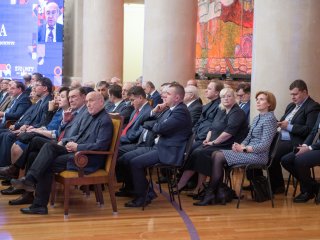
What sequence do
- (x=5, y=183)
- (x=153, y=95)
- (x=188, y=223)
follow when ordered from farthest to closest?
1. (x=153, y=95)
2. (x=5, y=183)
3. (x=188, y=223)

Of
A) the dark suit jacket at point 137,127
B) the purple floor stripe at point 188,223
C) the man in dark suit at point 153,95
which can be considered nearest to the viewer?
the purple floor stripe at point 188,223

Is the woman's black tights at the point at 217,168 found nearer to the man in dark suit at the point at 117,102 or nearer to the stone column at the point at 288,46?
the stone column at the point at 288,46

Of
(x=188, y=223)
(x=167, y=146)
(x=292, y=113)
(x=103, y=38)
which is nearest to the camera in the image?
(x=188, y=223)

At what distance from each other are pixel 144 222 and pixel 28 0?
13588mm

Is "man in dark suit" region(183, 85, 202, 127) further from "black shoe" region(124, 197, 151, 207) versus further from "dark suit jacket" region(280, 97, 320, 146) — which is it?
"black shoe" region(124, 197, 151, 207)

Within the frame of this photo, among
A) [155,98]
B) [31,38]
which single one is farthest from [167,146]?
[31,38]

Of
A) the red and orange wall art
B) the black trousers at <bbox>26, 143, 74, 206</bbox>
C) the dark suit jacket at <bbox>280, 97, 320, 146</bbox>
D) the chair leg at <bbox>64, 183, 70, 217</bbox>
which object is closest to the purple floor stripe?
the chair leg at <bbox>64, 183, 70, 217</bbox>

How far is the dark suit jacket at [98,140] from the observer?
7.18m

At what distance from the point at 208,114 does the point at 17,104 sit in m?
3.41

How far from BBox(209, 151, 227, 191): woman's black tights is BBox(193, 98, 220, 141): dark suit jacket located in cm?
99

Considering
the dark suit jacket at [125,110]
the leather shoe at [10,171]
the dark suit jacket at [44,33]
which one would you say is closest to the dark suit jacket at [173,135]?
the dark suit jacket at [125,110]

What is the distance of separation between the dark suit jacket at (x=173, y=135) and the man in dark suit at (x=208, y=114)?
1.12 m

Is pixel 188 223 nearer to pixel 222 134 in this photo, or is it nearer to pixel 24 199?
pixel 222 134

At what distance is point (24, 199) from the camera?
25.5ft
